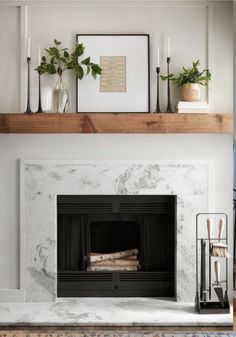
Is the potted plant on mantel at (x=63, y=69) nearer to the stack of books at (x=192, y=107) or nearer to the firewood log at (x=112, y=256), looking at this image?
the stack of books at (x=192, y=107)

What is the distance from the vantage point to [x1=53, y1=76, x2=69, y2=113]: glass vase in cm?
317

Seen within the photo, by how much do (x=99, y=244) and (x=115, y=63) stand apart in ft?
3.57

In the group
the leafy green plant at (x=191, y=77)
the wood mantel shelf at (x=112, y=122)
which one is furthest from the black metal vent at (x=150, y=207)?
the leafy green plant at (x=191, y=77)

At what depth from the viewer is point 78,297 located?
3.38m

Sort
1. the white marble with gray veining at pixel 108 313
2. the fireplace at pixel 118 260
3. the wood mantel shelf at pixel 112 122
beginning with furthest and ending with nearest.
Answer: the fireplace at pixel 118 260 → the wood mantel shelf at pixel 112 122 → the white marble with gray veining at pixel 108 313

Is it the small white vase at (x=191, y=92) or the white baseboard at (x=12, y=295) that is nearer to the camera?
the small white vase at (x=191, y=92)

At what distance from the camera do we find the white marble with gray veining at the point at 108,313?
300cm

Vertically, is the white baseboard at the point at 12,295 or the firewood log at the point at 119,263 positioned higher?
the firewood log at the point at 119,263

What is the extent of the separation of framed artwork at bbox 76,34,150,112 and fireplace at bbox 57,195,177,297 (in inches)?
21.4

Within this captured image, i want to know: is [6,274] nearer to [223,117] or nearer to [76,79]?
[76,79]

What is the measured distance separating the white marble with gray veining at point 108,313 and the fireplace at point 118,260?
8 cm

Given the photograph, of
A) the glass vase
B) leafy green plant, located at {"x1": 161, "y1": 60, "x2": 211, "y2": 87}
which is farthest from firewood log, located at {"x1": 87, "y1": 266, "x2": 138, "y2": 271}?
leafy green plant, located at {"x1": 161, "y1": 60, "x2": 211, "y2": 87}

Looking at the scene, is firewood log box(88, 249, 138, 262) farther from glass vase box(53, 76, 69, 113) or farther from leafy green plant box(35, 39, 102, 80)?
leafy green plant box(35, 39, 102, 80)

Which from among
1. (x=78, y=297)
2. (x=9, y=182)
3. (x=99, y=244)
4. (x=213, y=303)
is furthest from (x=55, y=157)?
(x=213, y=303)
